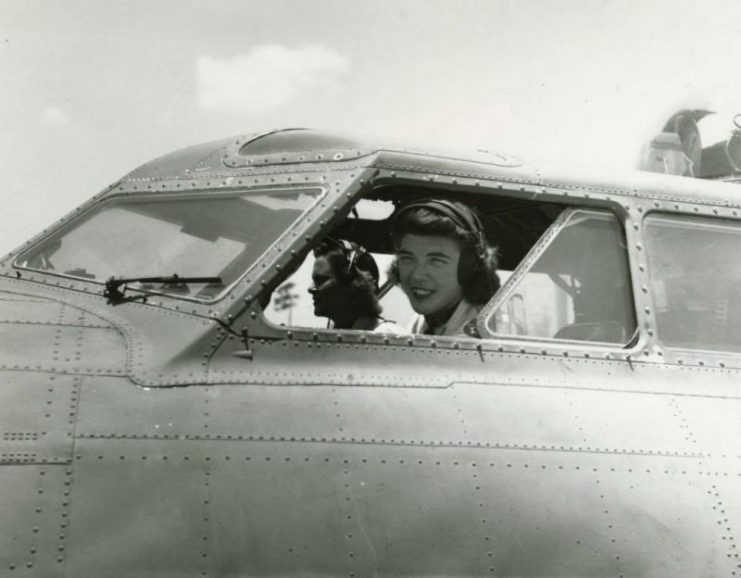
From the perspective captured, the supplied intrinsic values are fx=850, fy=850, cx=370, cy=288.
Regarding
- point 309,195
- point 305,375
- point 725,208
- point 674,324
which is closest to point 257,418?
point 305,375

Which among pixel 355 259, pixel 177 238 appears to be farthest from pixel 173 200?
pixel 355 259

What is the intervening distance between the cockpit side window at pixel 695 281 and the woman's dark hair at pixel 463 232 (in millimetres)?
967

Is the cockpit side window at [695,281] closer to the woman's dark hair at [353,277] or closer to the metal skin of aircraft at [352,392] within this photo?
the metal skin of aircraft at [352,392]

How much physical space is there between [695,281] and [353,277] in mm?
2061

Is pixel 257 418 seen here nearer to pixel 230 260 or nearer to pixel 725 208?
pixel 230 260

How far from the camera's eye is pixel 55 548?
324 cm

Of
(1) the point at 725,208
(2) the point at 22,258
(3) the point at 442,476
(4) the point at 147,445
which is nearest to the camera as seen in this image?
(4) the point at 147,445

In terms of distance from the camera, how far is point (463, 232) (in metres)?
4.83

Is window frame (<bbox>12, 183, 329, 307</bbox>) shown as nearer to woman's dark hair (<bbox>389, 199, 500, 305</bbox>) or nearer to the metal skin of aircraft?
the metal skin of aircraft

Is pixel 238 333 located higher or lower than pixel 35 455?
higher

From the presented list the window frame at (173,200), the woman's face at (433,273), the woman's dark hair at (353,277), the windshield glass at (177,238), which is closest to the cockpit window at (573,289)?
the woman's face at (433,273)

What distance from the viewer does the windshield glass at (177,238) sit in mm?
4348

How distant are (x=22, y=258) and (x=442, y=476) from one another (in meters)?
2.57

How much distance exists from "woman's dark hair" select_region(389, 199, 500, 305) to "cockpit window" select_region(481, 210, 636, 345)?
26 centimetres
